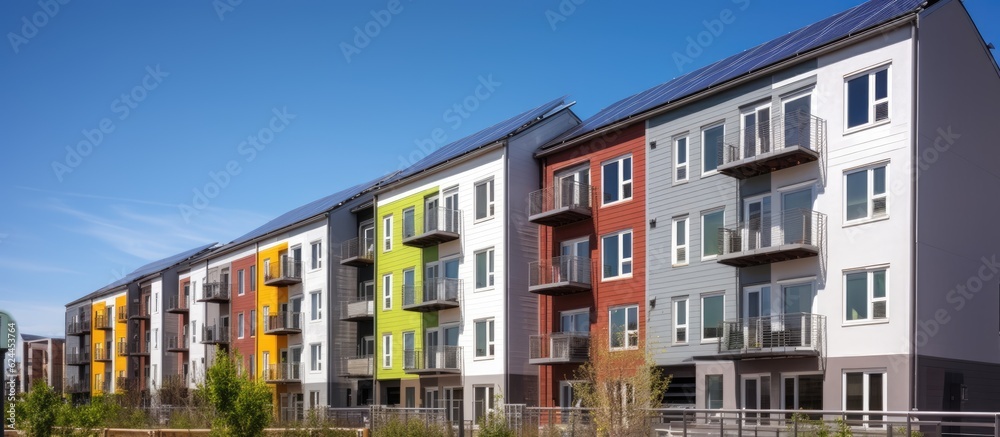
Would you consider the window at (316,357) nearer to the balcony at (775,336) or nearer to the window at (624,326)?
the window at (624,326)

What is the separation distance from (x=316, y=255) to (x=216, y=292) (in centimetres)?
1251

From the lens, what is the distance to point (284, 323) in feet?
167

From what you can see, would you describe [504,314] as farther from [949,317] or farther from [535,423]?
[949,317]

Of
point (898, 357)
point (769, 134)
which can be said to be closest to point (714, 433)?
point (898, 357)

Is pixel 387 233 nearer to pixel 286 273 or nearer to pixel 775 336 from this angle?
pixel 286 273

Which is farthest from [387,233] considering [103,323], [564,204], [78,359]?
[78,359]

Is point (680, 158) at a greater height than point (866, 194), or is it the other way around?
point (680, 158)

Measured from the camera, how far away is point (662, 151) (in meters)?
30.9

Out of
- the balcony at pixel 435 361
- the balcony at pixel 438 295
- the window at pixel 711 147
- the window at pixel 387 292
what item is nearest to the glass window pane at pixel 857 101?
the window at pixel 711 147

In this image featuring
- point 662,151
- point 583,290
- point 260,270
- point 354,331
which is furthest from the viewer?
point 260,270

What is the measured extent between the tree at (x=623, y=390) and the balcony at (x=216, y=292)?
33.9 m

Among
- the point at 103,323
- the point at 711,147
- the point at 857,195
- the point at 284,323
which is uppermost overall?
the point at 711,147

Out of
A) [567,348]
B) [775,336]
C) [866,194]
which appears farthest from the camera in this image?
[567,348]

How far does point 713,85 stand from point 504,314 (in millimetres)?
12254
